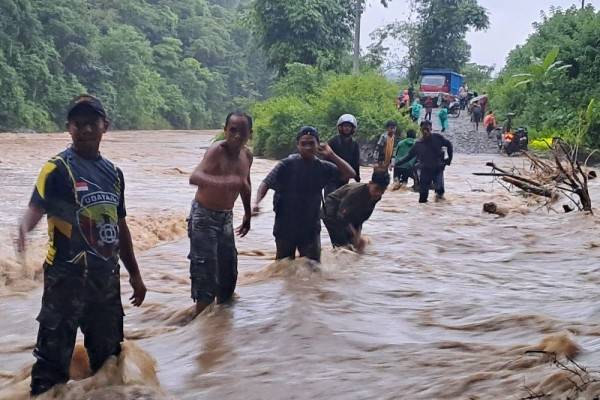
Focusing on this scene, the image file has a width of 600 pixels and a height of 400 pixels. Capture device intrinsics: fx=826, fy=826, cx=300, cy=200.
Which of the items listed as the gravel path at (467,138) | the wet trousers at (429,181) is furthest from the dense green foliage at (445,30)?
the wet trousers at (429,181)

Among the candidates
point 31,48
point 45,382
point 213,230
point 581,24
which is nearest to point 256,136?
point 581,24

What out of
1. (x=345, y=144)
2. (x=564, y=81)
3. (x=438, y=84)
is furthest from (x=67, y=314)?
(x=438, y=84)

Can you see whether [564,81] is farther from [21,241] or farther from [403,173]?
[21,241]

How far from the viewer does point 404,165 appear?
15367mm

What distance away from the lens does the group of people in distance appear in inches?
144

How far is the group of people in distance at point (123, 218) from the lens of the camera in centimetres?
366

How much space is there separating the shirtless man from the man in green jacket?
354 inches

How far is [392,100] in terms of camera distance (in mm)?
30922

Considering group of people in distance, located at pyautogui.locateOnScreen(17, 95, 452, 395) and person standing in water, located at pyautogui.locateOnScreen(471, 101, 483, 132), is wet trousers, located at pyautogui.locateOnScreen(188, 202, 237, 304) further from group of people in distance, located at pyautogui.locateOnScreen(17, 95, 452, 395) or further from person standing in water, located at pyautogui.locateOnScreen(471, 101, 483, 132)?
person standing in water, located at pyautogui.locateOnScreen(471, 101, 483, 132)

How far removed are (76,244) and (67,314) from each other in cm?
31

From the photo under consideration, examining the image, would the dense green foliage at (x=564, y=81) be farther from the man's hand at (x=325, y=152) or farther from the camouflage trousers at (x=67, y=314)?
the camouflage trousers at (x=67, y=314)

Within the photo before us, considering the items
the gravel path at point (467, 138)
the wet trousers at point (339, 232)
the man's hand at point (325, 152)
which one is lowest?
the gravel path at point (467, 138)

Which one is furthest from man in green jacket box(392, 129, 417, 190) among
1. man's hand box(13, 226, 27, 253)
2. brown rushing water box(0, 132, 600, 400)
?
man's hand box(13, 226, 27, 253)

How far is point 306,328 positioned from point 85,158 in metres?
2.09
